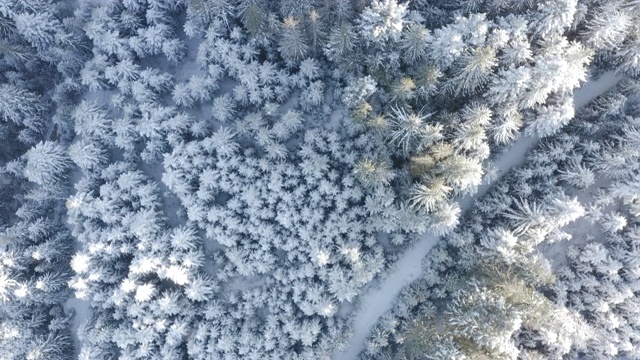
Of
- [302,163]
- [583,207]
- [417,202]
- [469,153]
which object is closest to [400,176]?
[417,202]

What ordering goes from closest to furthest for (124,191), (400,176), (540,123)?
(540,123) < (400,176) < (124,191)

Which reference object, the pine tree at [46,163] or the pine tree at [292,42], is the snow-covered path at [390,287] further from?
the pine tree at [46,163]

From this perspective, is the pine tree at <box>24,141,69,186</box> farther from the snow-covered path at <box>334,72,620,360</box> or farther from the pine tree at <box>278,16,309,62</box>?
the snow-covered path at <box>334,72,620,360</box>

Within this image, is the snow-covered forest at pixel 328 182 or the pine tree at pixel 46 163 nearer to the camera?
the snow-covered forest at pixel 328 182

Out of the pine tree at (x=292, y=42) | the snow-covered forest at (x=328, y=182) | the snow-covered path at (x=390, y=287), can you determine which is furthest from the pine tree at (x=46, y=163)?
the snow-covered path at (x=390, y=287)

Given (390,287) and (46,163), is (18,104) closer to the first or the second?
(46,163)

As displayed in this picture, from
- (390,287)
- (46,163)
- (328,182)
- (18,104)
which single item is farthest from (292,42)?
(18,104)

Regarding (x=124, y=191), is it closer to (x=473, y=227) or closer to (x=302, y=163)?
(x=302, y=163)

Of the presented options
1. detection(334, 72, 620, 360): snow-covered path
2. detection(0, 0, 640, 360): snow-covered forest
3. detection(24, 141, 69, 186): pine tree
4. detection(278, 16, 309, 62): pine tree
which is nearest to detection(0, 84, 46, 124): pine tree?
detection(0, 0, 640, 360): snow-covered forest

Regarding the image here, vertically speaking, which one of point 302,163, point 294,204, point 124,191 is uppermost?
point 302,163
